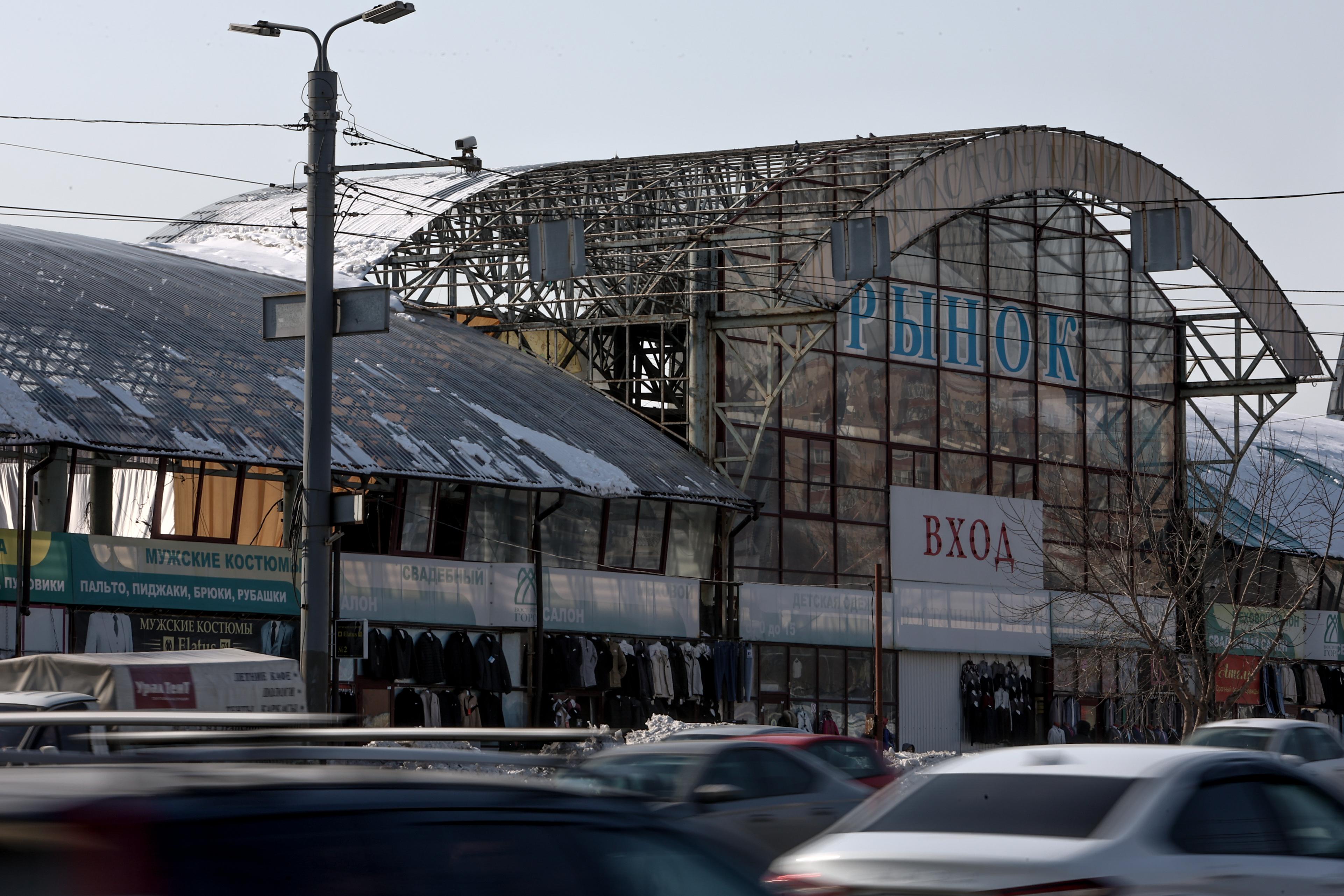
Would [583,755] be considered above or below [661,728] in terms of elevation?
above

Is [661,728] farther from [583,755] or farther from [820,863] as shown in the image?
A: [583,755]

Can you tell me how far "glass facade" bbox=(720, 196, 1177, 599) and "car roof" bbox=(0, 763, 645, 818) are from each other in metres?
32.6

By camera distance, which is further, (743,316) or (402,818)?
(743,316)

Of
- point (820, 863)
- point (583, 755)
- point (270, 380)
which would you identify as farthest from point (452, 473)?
point (583, 755)

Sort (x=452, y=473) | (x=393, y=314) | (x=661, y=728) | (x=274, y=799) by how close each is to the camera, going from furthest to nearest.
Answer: (x=393, y=314) < (x=452, y=473) < (x=661, y=728) < (x=274, y=799)

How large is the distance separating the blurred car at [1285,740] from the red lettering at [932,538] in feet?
73.4

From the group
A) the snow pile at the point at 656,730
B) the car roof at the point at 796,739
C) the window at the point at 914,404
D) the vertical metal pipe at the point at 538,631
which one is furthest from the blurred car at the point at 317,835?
the window at the point at 914,404

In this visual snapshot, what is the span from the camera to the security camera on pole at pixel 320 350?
17750mm

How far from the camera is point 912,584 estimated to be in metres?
40.2

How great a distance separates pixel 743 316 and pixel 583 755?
31.8 meters

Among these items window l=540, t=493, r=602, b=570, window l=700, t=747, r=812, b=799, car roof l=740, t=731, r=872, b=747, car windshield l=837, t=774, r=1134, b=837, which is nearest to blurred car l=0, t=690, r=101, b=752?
window l=700, t=747, r=812, b=799

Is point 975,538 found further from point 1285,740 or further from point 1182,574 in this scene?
point 1285,740

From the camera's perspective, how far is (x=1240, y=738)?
1794 cm

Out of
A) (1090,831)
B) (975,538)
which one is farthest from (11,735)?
(975,538)
